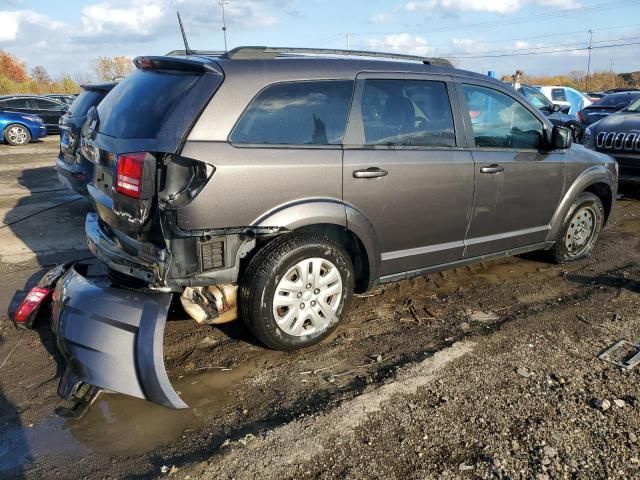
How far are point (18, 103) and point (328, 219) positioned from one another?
1884 centimetres

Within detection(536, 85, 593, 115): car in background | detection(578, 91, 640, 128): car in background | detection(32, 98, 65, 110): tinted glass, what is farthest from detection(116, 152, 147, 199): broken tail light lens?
detection(536, 85, 593, 115): car in background

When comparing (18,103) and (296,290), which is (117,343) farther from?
(18,103)

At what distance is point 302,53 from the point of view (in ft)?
12.5

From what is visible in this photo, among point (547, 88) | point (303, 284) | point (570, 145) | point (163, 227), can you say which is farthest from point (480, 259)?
point (547, 88)

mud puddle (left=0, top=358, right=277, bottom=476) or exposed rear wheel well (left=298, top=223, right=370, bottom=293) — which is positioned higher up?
exposed rear wheel well (left=298, top=223, right=370, bottom=293)

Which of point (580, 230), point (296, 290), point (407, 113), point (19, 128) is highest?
point (407, 113)

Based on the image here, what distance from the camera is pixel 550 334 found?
386cm

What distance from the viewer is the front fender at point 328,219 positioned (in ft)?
10.9

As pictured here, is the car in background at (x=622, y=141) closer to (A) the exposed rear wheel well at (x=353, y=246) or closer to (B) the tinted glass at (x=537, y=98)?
(B) the tinted glass at (x=537, y=98)

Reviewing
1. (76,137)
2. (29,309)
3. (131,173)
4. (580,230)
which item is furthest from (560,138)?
(76,137)

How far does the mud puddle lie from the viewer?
2.69 meters

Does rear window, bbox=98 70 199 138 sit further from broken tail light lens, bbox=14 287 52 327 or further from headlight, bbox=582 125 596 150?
headlight, bbox=582 125 596 150

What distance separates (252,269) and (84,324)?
40.6 inches

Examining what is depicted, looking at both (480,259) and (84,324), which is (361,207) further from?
(84,324)
